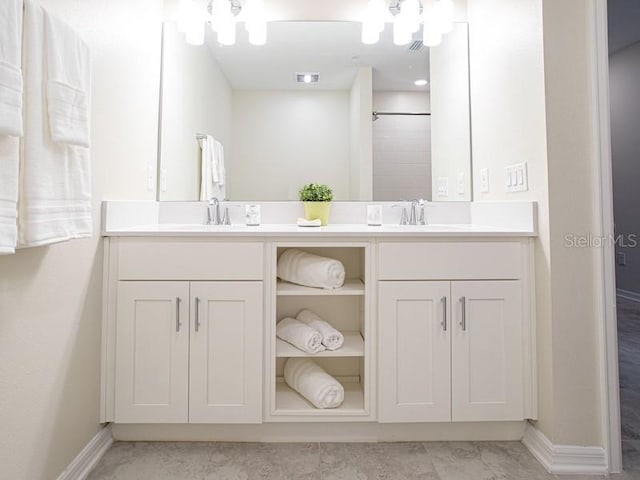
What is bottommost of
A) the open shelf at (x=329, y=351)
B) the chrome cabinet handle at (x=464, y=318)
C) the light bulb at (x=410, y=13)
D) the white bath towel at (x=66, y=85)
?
the open shelf at (x=329, y=351)

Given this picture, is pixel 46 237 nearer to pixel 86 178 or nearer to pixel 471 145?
pixel 86 178

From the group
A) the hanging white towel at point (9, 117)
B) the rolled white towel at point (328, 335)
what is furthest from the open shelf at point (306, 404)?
the hanging white towel at point (9, 117)

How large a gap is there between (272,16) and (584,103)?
61.0 inches

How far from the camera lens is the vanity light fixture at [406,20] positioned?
6.68 ft

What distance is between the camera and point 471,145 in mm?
2074

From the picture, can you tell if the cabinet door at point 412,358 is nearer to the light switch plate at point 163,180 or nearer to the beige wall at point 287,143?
the beige wall at point 287,143

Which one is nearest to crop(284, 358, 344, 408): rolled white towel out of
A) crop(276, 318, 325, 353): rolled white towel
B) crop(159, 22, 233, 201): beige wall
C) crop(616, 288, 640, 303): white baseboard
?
crop(276, 318, 325, 353): rolled white towel

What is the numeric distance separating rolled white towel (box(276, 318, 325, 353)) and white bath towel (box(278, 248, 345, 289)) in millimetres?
188

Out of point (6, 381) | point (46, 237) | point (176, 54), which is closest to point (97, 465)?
point (6, 381)

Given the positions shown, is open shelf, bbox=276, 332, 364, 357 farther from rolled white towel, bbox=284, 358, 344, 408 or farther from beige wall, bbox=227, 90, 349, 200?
beige wall, bbox=227, 90, 349, 200

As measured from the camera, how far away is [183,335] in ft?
4.86

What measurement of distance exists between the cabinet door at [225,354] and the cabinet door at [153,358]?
0.04 metres

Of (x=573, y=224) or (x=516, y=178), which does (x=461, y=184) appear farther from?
(x=573, y=224)

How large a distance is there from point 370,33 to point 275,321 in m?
1.55
